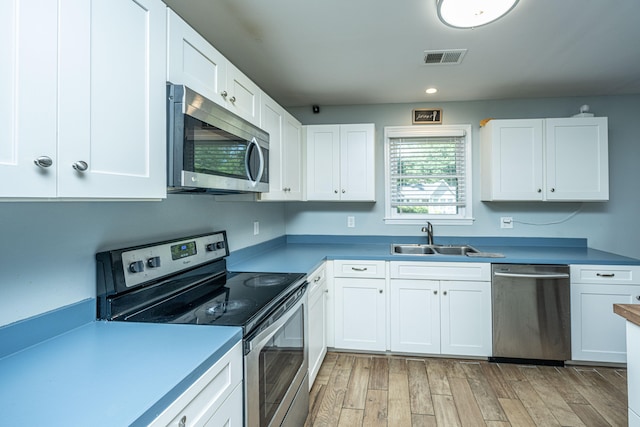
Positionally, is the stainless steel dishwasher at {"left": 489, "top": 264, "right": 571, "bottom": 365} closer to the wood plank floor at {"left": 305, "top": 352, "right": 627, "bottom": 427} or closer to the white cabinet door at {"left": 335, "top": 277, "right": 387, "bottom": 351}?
the wood plank floor at {"left": 305, "top": 352, "right": 627, "bottom": 427}

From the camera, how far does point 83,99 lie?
0.87 m

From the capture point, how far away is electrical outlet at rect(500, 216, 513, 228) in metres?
3.21

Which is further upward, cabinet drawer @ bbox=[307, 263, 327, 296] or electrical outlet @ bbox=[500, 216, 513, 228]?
electrical outlet @ bbox=[500, 216, 513, 228]

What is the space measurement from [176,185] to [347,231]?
242 cm

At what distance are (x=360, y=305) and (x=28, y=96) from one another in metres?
2.50

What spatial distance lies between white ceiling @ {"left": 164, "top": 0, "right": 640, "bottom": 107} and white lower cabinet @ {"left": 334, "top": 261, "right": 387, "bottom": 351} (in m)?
1.53

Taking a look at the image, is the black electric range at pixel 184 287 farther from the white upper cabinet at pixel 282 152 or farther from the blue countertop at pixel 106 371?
the white upper cabinet at pixel 282 152

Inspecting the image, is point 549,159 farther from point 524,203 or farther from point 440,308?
point 440,308

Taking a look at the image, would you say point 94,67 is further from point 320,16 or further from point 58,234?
point 320,16

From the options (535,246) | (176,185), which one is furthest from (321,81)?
(535,246)

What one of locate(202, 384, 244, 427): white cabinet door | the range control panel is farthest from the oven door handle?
the range control panel

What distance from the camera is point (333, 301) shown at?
9.25ft

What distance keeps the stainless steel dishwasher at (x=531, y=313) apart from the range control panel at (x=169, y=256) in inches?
82.3

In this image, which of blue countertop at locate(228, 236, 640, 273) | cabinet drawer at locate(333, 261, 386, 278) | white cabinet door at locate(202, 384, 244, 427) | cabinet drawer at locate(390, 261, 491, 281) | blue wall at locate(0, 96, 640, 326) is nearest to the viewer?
white cabinet door at locate(202, 384, 244, 427)
